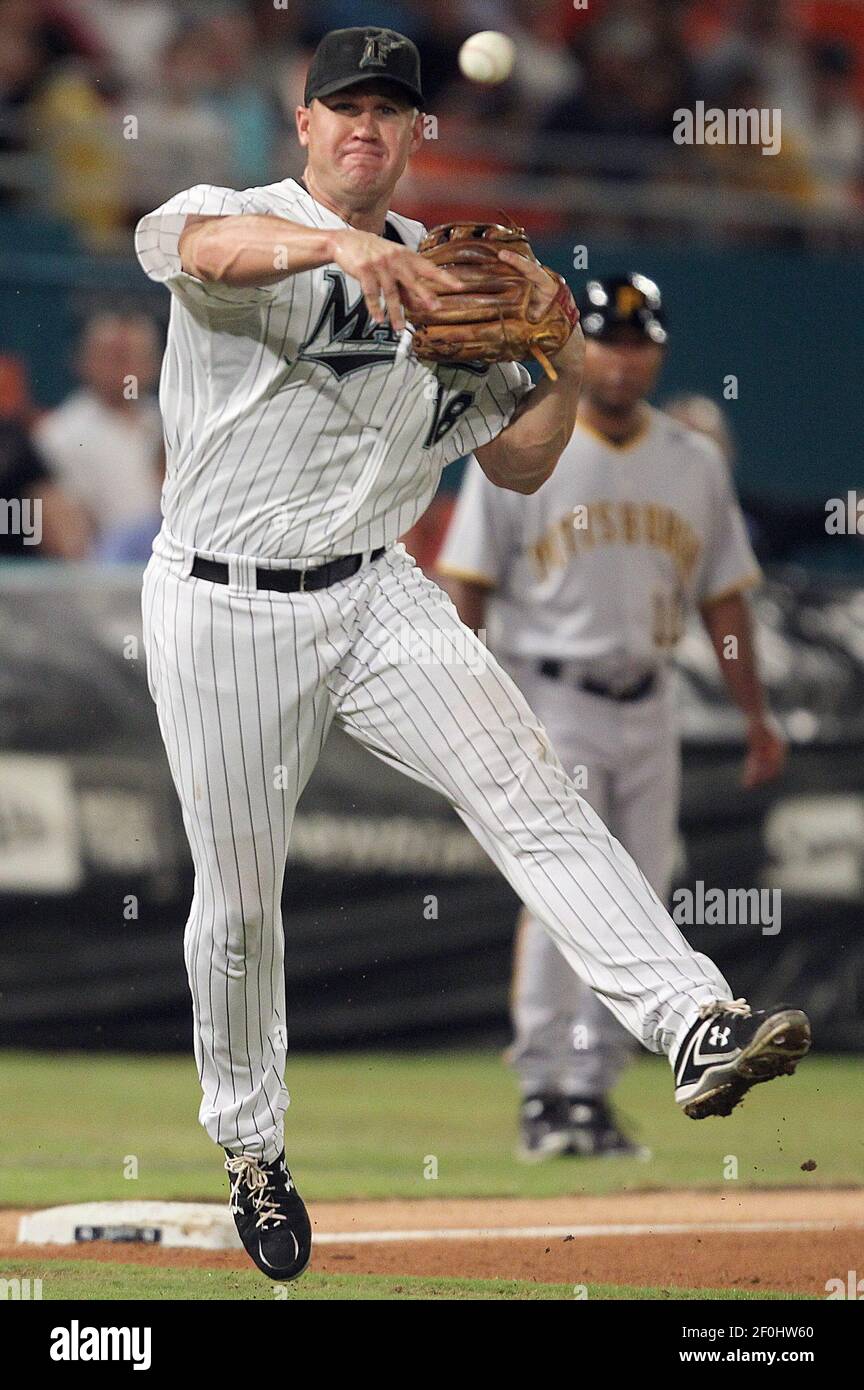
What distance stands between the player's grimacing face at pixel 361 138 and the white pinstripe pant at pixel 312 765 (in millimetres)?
670

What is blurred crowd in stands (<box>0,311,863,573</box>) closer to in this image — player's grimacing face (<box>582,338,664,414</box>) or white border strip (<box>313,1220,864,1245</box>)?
player's grimacing face (<box>582,338,664,414</box>)

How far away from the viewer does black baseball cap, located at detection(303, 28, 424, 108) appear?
11.1 ft

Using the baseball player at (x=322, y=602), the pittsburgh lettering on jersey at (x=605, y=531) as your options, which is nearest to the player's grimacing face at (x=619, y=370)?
the pittsburgh lettering on jersey at (x=605, y=531)

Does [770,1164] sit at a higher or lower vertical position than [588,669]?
lower

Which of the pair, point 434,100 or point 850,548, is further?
point 434,100

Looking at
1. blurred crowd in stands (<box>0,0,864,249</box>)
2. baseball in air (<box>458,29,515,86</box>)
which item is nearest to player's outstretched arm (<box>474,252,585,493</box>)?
baseball in air (<box>458,29,515,86</box>)

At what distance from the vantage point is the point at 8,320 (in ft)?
24.5

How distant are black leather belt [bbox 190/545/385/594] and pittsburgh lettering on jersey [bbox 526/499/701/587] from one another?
2273mm

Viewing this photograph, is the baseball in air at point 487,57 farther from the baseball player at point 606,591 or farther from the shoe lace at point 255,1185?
the shoe lace at point 255,1185

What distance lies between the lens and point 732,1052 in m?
3.01

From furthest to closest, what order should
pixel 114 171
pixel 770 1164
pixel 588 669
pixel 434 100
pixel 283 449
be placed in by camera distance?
pixel 434 100, pixel 114 171, pixel 588 669, pixel 770 1164, pixel 283 449

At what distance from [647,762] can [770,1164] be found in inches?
46.6

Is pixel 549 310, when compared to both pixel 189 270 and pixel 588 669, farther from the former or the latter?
pixel 588 669

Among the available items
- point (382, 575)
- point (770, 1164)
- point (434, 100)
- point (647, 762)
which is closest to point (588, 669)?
point (647, 762)
